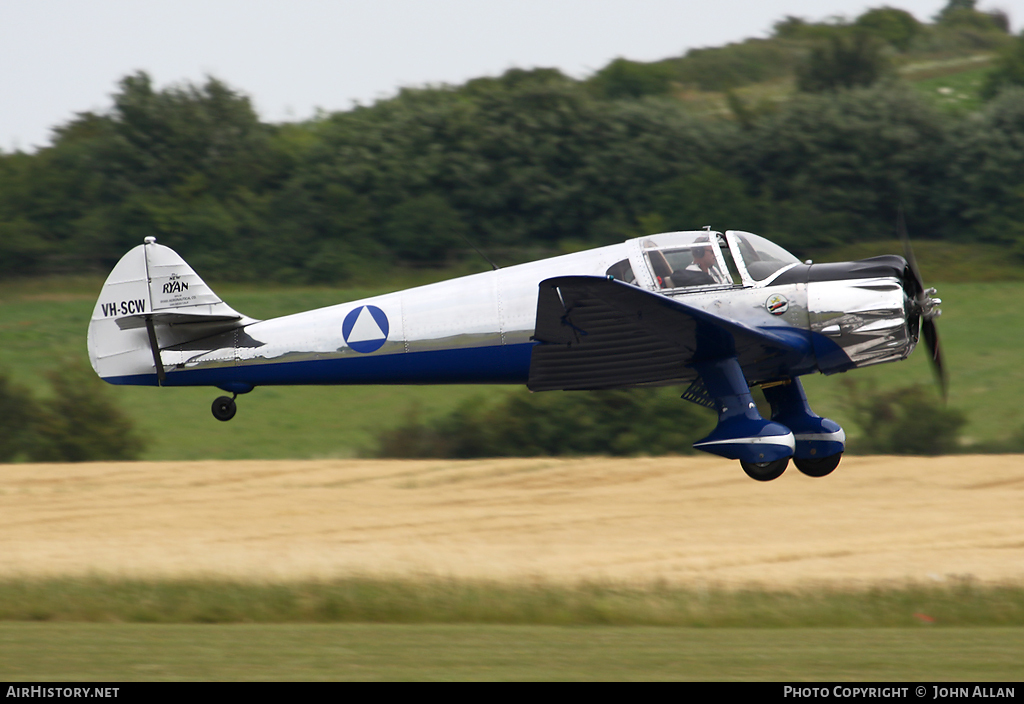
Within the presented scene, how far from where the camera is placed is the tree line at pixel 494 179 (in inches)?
1639

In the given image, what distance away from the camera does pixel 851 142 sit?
43.8m

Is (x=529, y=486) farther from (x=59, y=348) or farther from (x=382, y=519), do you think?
(x=59, y=348)

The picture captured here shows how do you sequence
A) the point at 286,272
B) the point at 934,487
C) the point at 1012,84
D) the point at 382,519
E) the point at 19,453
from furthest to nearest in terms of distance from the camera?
the point at 1012,84 → the point at 286,272 → the point at 19,453 → the point at 934,487 → the point at 382,519

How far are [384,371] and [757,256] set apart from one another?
13.5ft

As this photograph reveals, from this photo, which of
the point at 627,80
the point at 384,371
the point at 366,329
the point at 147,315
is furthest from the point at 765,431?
the point at 627,80

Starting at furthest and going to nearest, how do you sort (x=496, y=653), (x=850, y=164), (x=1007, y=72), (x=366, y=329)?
(x=1007, y=72) < (x=850, y=164) < (x=366, y=329) < (x=496, y=653)

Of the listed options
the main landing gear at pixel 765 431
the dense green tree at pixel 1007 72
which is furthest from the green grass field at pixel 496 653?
the dense green tree at pixel 1007 72

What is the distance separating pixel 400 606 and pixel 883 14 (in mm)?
92752

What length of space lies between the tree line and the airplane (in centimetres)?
2740

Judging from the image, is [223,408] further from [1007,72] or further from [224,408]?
[1007,72]

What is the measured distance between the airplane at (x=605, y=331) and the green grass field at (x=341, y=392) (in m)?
17.1

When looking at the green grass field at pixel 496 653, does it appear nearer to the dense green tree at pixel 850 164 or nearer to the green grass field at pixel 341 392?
the green grass field at pixel 341 392

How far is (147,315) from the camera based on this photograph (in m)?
12.4

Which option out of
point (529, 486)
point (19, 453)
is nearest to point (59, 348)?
point (19, 453)
